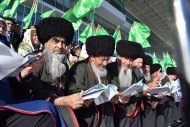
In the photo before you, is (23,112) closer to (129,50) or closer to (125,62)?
(125,62)

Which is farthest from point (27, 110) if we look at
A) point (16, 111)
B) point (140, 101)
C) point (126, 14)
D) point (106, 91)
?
point (126, 14)

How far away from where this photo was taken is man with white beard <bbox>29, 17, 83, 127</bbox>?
6.65 ft

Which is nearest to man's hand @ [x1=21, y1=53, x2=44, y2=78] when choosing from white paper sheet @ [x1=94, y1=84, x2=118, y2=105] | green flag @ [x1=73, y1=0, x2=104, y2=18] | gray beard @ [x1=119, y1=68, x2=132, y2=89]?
white paper sheet @ [x1=94, y1=84, x2=118, y2=105]

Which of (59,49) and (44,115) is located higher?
(59,49)

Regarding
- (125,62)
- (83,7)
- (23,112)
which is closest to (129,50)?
(125,62)

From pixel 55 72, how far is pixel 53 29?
451mm

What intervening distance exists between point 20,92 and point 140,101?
2.22 metres

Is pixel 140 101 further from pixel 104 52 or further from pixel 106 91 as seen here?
pixel 106 91

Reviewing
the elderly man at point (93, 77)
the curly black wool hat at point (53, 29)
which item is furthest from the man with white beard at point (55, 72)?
the elderly man at point (93, 77)

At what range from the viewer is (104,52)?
3.03 m

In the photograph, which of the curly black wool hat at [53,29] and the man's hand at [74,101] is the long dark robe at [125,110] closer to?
the curly black wool hat at [53,29]

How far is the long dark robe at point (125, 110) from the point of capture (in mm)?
3150

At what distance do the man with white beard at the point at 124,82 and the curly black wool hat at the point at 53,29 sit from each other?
27.7 inches

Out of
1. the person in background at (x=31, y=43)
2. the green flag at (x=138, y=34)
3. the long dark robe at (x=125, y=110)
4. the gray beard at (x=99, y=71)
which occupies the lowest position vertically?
the long dark robe at (x=125, y=110)
